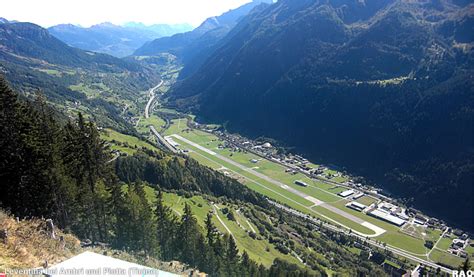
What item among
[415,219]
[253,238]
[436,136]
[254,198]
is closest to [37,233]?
[253,238]

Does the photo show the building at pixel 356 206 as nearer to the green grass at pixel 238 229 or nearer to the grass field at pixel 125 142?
the green grass at pixel 238 229

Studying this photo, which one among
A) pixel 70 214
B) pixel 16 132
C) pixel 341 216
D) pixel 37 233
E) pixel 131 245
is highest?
pixel 16 132

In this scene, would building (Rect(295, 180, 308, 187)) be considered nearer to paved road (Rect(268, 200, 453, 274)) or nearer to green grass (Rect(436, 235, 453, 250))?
paved road (Rect(268, 200, 453, 274))

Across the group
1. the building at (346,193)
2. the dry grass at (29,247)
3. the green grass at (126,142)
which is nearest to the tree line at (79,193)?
the dry grass at (29,247)

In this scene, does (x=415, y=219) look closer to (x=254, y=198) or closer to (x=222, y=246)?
(x=254, y=198)

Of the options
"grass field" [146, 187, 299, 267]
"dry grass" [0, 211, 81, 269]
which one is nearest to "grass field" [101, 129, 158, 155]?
"grass field" [146, 187, 299, 267]
